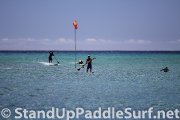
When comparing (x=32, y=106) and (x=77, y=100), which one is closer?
(x=32, y=106)

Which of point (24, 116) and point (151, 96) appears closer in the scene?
point (24, 116)

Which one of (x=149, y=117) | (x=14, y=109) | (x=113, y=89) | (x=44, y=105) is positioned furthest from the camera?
(x=113, y=89)

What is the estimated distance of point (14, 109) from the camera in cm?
1360

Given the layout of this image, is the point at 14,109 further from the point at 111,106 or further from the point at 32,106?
the point at 111,106

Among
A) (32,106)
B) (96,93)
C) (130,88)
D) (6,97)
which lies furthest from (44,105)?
(130,88)

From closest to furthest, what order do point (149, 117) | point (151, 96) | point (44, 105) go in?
point (149, 117) → point (44, 105) → point (151, 96)

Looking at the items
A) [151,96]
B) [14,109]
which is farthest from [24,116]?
[151,96]

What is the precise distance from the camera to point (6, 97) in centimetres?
1648

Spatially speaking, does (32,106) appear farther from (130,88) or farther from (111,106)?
(130,88)

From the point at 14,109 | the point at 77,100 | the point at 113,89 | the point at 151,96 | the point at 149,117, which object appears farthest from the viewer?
the point at 113,89

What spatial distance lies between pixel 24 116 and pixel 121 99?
18.0ft

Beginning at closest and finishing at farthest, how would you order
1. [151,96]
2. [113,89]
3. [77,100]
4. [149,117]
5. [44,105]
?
[149,117] < [44,105] < [77,100] < [151,96] < [113,89]

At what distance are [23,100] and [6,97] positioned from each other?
4.21 ft

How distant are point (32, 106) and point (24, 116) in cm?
175
